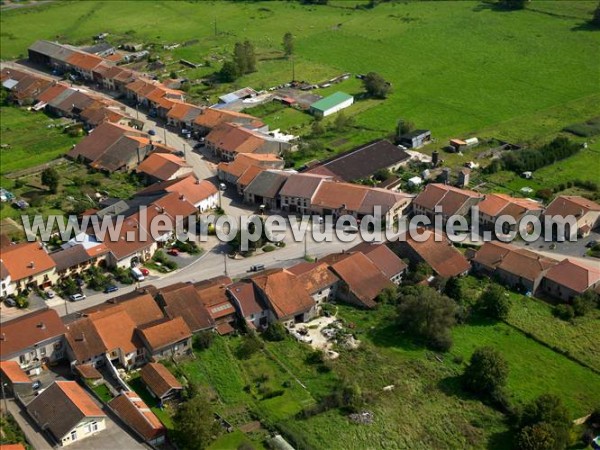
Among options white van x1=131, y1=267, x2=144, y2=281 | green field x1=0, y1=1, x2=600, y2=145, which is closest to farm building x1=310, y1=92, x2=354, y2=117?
green field x1=0, y1=1, x2=600, y2=145

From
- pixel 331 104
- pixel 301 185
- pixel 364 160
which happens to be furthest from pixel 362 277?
pixel 331 104

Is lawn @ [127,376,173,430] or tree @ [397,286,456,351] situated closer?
lawn @ [127,376,173,430]

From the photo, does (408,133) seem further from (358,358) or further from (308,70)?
(358,358)

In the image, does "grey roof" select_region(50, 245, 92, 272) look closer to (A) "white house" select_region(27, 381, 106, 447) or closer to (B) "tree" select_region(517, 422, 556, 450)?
(A) "white house" select_region(27, 381, 106, 447)

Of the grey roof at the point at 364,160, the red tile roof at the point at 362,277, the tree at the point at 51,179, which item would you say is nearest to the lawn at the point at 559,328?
the red tile roof at the point at 362,277

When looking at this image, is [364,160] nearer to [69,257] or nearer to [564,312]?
[564,312]
